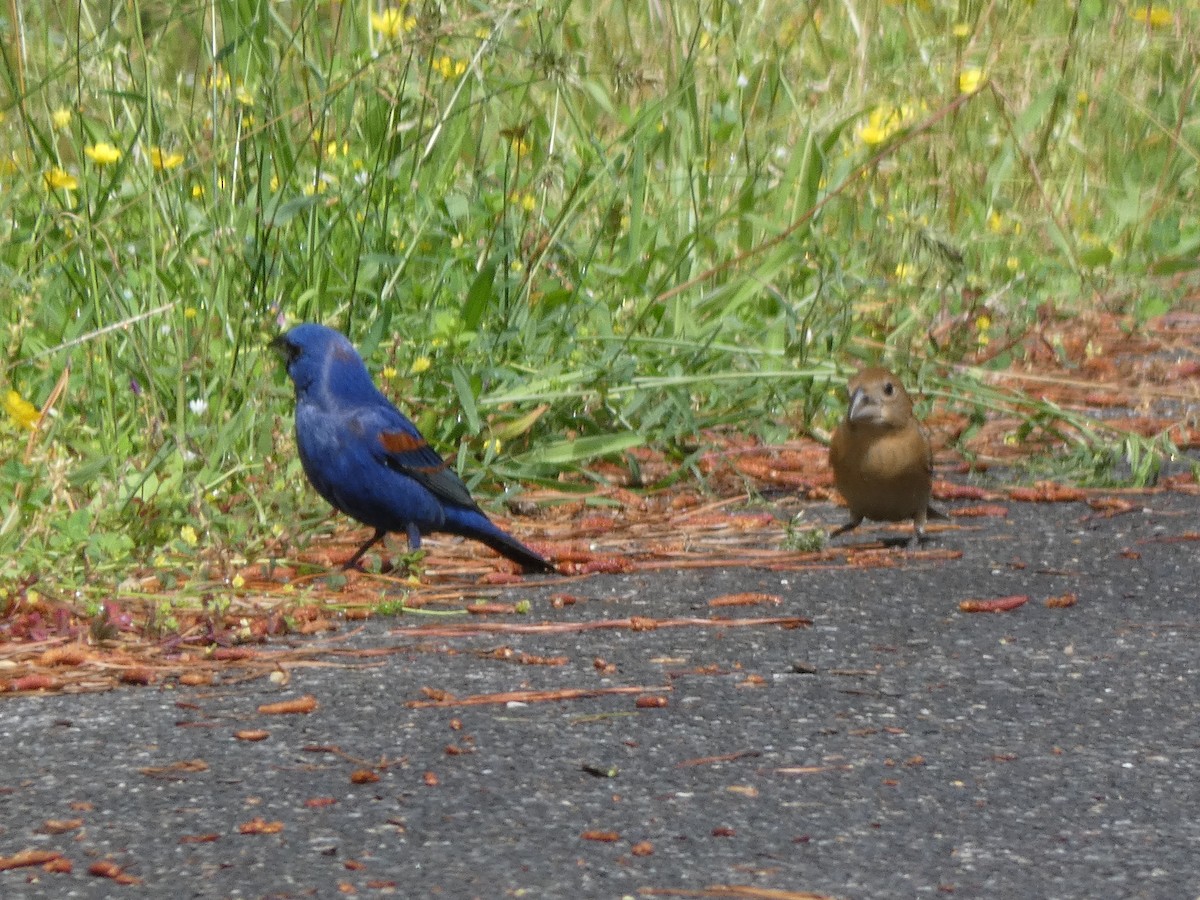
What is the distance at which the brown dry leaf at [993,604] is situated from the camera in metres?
3.71

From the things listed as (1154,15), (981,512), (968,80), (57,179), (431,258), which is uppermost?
(1154,15)

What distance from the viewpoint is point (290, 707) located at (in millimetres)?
2963

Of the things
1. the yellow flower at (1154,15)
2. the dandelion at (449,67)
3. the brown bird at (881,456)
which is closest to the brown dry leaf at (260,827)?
the brown bird at (881,456)

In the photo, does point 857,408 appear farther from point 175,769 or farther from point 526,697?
point 175,769

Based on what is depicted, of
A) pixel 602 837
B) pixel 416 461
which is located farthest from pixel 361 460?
pixel 602 837

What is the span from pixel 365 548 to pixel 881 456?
47.6 inches

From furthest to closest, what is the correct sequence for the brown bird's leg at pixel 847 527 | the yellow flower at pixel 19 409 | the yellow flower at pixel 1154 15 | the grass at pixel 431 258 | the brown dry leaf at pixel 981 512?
the yellow flower at pixel 1154 15 < the brown dry leaf at pixel 981 512 < the brown bird's leg at pixel 847 527 < the grass at pixel 431 258 < the yellow flower at pixel 19 409

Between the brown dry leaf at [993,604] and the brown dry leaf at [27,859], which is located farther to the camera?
the brown dry leaf at [993,604]

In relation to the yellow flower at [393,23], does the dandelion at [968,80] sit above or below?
below

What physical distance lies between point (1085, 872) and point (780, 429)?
2926mm

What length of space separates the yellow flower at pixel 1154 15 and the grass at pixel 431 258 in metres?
1.23

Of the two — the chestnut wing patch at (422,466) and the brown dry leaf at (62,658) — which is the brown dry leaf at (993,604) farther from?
the brown dry leaf at (62,658)

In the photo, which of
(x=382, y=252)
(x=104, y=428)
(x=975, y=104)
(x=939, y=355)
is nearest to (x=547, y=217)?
(x=382, y=252)

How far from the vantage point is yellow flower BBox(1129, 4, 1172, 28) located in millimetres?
7730
